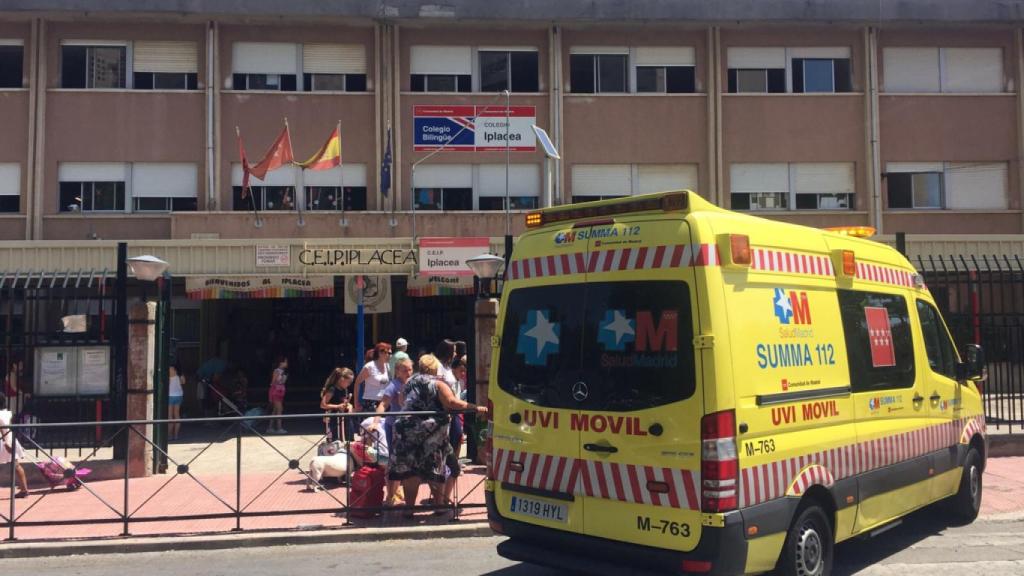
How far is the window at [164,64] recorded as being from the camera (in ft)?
61.2

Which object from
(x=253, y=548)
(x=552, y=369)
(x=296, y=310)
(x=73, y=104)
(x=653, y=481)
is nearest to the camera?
(x=653, y=481)

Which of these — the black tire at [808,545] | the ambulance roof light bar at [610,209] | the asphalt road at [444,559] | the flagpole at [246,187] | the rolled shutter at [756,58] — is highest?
the rolled shutter at [756,58]

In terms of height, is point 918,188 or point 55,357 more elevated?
point 918,188

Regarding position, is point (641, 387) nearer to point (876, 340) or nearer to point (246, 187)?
point (876, 340)

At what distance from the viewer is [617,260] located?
17.0 ft

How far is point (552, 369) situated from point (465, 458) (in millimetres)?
6022

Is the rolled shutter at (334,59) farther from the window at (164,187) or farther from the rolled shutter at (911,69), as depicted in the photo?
the rolled shutter at (911,69)

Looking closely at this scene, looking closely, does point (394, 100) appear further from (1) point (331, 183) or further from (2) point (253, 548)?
(2) point (253, 548)

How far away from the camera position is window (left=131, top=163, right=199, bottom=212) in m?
18.5

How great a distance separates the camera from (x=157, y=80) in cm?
1870

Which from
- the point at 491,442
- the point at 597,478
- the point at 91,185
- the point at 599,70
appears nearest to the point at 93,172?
the point at 91,185

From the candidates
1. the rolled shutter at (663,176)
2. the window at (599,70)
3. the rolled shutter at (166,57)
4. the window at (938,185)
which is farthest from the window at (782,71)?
the rolled shutter at (166,57)

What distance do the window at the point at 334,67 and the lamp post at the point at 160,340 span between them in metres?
8.64

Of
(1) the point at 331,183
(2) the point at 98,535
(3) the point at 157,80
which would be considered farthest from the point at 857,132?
(2) the point at 98,535
